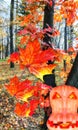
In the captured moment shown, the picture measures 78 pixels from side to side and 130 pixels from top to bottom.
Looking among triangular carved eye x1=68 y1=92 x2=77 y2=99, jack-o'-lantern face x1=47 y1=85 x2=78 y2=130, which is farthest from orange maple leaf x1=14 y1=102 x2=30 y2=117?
triangular carved eye x1=68 y1=92 x2=77 y2=99

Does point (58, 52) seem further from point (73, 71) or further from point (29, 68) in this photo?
point (29, 68)

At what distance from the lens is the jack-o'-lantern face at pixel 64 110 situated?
8.14ft

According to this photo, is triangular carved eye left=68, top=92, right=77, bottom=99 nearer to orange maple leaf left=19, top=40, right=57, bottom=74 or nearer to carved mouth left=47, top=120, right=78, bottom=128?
carved mouth left=47, top=120, right=78, bottom=128

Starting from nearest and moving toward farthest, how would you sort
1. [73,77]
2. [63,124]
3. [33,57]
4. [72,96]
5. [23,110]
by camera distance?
[63,124], [72,96], [33,57], [23,110], [73,77]

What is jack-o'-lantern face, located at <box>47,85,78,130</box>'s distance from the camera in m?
2.48

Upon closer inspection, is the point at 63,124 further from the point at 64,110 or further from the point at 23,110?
the point at 23,110

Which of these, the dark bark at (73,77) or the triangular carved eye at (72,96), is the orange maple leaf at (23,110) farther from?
the triangular carved eye at (72,96)

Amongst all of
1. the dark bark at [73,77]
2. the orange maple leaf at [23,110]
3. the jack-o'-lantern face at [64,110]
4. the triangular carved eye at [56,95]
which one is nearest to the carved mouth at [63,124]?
the jack-o'-lantern face at [64,110]

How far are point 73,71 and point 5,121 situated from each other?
291 inches

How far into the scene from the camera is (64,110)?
8.41 feet

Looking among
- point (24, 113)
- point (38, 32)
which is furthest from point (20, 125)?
point (24, 113)

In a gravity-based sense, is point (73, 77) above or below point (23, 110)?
above

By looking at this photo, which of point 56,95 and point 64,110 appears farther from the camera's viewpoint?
point 56,95

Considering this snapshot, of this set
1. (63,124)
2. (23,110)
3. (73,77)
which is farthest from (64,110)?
(73,77)
